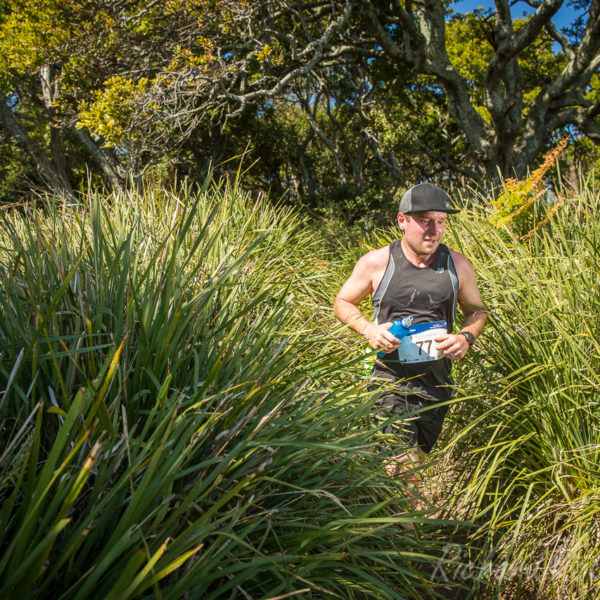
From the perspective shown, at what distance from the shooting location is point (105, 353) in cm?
179

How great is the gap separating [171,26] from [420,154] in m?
9.63

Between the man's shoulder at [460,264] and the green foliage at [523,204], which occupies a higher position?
the green foliage at [523,204]

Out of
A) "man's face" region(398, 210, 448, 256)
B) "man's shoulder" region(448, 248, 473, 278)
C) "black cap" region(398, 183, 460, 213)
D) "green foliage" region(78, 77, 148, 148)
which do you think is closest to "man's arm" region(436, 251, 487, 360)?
"man's shoulder" region(448, 248, 473, 278)

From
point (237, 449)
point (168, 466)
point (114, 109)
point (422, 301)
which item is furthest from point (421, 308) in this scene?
point (114, 109)

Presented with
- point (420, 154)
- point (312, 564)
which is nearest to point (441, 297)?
point (312, 564)

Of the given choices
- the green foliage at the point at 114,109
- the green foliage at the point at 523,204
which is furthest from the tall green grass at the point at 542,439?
the green foliage at the point at 114,109

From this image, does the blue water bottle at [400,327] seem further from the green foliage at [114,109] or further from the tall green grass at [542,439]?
the green foliage at [114,109]

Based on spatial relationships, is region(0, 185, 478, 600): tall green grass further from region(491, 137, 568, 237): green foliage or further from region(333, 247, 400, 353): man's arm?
region(491, 137, 568, 237): green foliage

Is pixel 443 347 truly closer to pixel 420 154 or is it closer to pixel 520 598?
pixel 520 598

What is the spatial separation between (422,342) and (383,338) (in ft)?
1.05

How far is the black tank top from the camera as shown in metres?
2.77

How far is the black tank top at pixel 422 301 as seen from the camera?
9.09 ft

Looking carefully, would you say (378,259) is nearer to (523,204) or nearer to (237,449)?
(237,449)

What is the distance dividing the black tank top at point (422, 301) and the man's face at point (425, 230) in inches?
4.6
